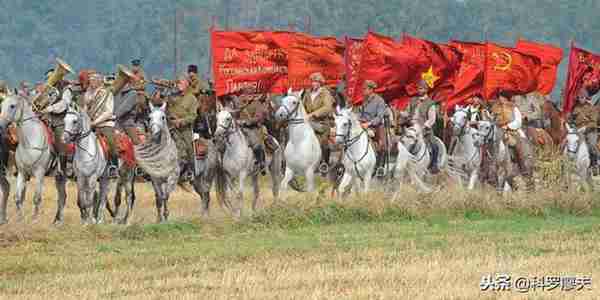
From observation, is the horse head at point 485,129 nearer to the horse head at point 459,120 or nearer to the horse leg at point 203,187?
the horse head at point 459,120

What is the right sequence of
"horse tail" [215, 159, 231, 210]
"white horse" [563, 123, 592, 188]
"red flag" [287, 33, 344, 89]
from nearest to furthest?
"horse tail" [215, 159, 231, 210] < "red flag" [287, 33, 344, 89] < "white horse" [563, 123, 592, 188]

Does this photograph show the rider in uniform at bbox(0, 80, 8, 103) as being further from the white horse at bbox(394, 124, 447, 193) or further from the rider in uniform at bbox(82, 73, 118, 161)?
the white horse at bbox(394, 124, 447, 193)

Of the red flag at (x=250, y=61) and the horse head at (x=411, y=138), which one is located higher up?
the red flag at (x=250, y=61)

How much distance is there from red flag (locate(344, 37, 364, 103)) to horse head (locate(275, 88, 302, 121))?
2.20 m

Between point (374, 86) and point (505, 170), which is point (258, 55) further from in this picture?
point (505, 170)

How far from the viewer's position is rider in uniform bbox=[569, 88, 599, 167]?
29266 mm

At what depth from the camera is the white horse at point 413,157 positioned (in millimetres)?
26516

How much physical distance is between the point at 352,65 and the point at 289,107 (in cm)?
278

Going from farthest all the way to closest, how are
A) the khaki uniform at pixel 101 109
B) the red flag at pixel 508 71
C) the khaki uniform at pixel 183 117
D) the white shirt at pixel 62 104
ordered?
the red flag at pixel 508 71, the khaki uniform at pixel 183 117, the khaki uniform at pixel 101 109, the white shirt at pixel 62 104

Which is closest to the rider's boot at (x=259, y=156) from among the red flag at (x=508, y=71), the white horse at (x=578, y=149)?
the red flag at (x=508, y=71)

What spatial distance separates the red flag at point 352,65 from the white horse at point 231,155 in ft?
8.17

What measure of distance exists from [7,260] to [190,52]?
6650cm

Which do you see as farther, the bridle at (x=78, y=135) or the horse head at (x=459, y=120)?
the horse head at (x=459, y=120)

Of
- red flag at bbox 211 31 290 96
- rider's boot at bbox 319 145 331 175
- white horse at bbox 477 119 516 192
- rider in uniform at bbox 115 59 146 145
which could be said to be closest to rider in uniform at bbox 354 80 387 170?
rider's boot at bbox 319 145 331 175
